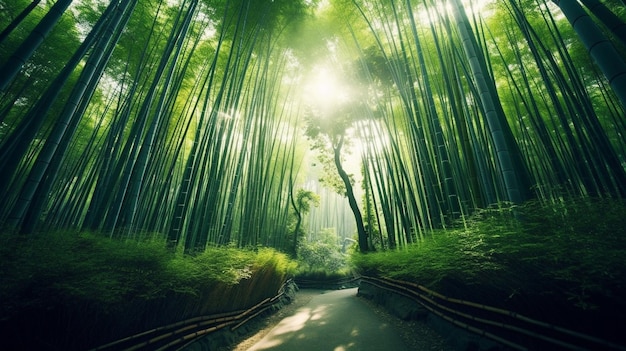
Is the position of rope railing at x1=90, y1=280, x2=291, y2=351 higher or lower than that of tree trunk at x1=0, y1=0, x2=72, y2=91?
lower

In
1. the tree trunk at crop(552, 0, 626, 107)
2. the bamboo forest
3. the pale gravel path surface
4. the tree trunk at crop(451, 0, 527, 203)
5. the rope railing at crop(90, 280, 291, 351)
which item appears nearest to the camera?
the tree trunk at crop(552, 0, 626, 107)

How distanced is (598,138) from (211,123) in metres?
4.11

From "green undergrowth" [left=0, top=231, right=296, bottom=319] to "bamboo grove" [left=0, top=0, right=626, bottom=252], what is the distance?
532 mm

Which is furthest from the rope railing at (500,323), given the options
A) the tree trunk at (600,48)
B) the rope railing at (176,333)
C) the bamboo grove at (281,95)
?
the rope railing at (176,333)

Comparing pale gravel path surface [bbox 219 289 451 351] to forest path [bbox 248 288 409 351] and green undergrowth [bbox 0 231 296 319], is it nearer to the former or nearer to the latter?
forest path [bbox 248 288 409 351]

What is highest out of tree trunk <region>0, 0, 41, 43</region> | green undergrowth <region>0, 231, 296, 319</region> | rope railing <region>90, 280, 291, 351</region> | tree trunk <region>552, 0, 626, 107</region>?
tree trunk <region>0, 0, 41, 43</region>

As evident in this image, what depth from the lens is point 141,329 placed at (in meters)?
1.73

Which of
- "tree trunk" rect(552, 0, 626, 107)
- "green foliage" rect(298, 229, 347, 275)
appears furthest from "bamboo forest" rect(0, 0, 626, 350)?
"green foliage" rect(298, 229, 347, 275)

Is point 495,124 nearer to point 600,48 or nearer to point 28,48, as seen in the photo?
point 600,48

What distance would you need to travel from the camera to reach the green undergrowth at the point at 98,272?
1125 mm

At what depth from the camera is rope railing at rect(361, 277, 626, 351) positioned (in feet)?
4.13

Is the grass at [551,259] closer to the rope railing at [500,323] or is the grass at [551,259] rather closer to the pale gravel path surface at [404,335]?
the rope railing at [500,323]

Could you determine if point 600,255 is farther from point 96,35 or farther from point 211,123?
point 96,35

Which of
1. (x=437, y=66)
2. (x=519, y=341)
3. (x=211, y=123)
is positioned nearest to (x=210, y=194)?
(x=211, y=123)
